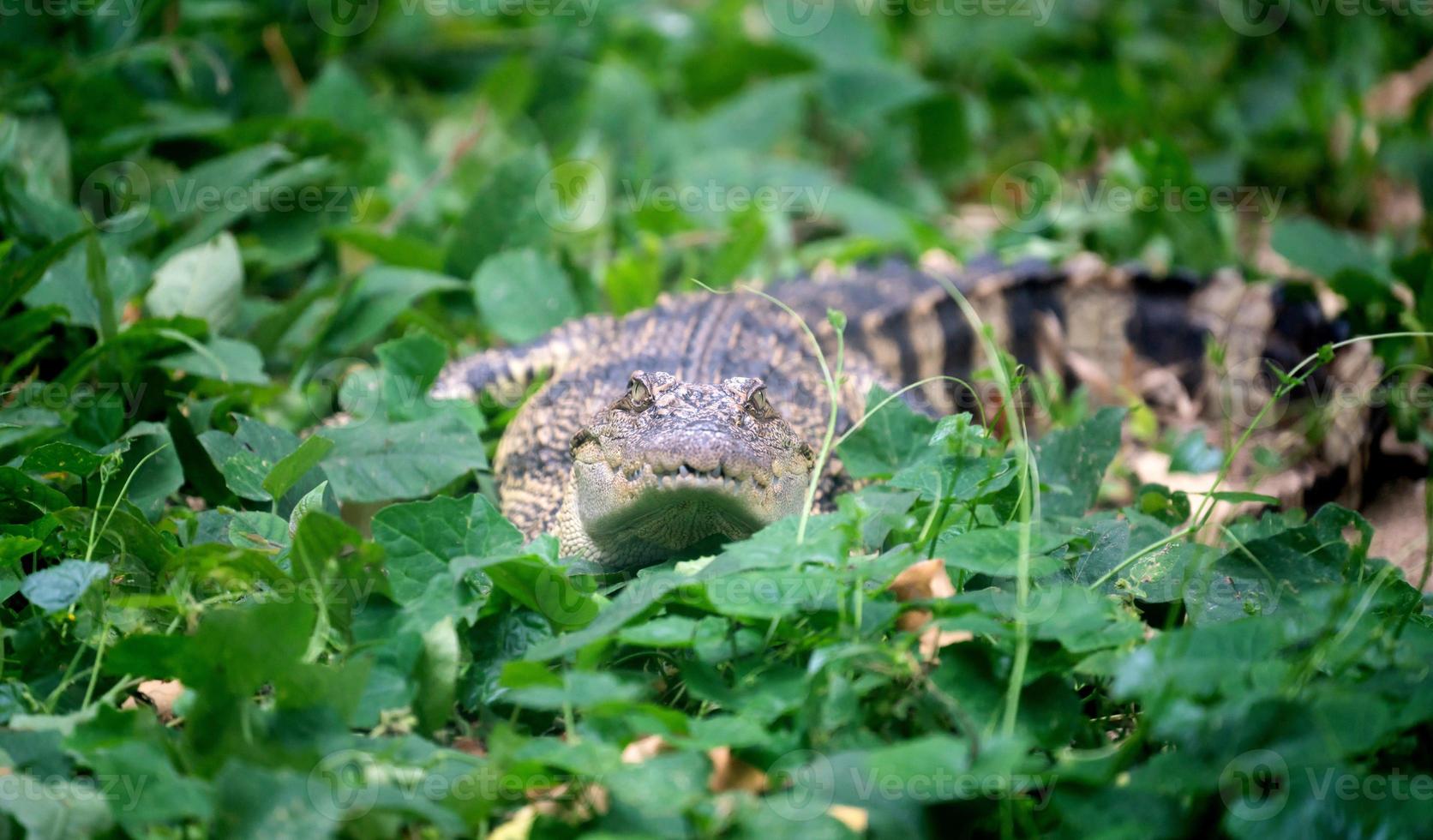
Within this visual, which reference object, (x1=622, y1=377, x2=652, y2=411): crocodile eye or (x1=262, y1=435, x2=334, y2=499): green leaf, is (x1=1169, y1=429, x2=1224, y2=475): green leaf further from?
(x1=262, y1=435, x2=334, y2=499): green leaf

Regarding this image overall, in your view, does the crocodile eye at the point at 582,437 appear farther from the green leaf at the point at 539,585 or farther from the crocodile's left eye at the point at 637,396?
the green leaf at the point at 539,585

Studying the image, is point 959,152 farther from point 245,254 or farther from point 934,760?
point 934,760

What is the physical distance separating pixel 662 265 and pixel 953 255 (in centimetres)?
143

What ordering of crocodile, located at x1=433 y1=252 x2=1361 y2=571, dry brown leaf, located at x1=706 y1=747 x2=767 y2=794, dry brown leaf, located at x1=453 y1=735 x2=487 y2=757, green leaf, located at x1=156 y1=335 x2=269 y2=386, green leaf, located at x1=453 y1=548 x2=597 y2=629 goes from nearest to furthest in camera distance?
1. dry brown leaf, located at x1=706 y1=747 x2=767 y2=794
2. dry brown leaf, located at x1=453 y1=735 x2=487 y2=757
3. green leaf, located at x1=453 y1=548 x2=597 y2=629
4. crocodile, located at x1=433 y1=252 x2=1361 y2=571
5. green leaf, located at x1=156 y1=335 x2=269 y2=386

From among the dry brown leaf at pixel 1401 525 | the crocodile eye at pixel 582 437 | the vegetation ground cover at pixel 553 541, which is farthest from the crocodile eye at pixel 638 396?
the dry brown leaf at pixel 1401 525

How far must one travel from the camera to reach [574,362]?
4.30m

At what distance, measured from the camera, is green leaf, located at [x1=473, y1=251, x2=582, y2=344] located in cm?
467

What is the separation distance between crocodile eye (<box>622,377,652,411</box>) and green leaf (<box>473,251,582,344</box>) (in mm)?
1516

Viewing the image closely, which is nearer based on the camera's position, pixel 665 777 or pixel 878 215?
pixel 665 777

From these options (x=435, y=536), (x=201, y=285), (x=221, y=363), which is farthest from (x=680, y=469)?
(x=201, y=285)

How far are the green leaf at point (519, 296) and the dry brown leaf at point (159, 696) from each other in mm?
2192

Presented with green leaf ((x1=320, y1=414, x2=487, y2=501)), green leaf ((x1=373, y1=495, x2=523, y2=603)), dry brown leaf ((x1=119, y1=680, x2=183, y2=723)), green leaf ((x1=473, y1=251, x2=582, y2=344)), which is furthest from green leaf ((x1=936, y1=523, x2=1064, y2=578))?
green leaf ((x1=473, y1=251, x2=582, y2=344))

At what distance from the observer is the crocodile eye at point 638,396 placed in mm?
3184

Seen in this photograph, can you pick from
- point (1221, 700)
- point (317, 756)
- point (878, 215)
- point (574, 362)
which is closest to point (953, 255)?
point (878, 215)
